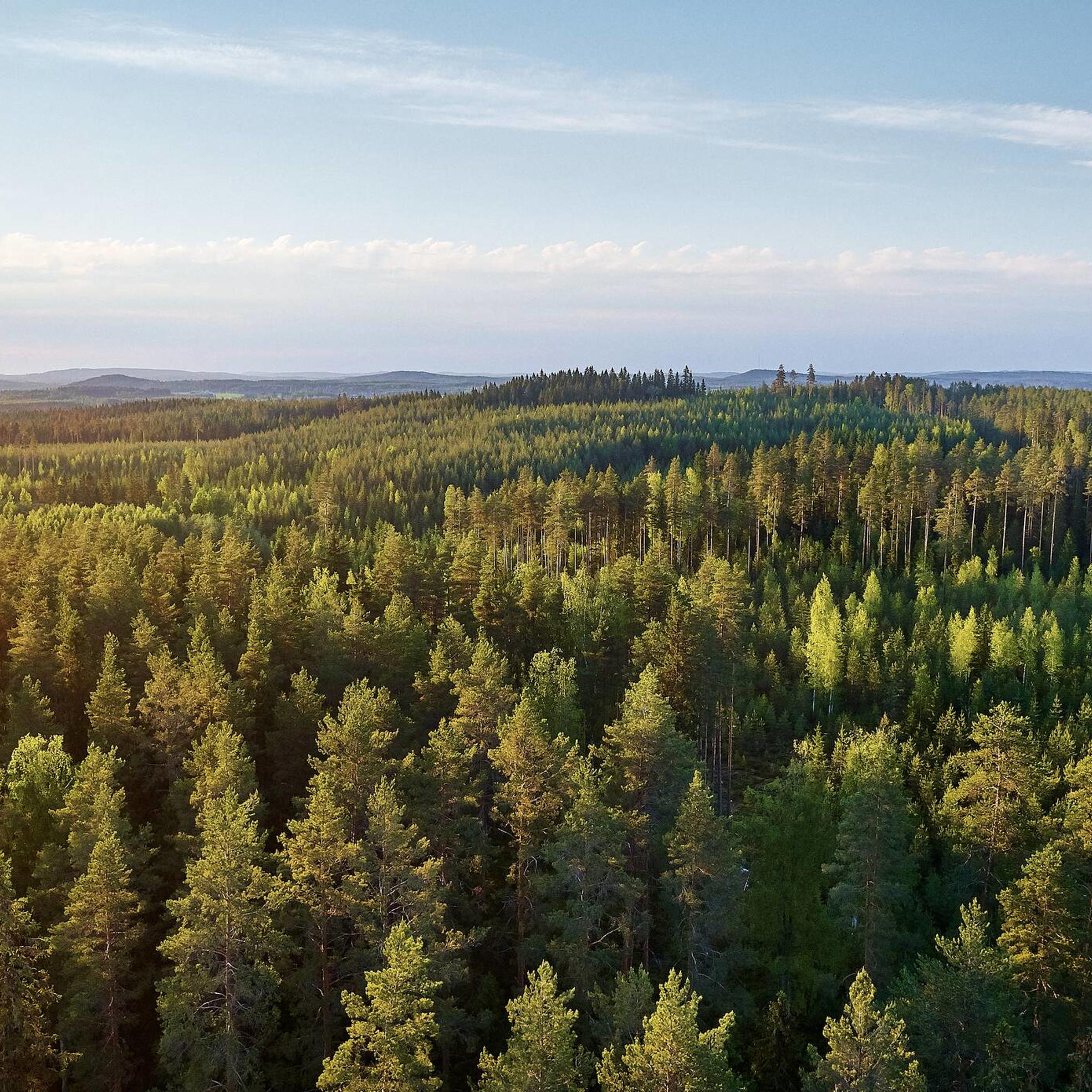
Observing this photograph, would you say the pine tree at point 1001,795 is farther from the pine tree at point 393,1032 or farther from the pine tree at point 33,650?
the pine tree at point 33,650

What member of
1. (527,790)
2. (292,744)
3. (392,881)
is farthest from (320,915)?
(292,744)

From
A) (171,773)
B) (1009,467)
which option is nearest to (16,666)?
(171,773)

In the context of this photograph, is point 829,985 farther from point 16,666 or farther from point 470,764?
point 16,666

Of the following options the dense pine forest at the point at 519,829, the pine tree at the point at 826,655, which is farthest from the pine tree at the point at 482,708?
the pine tree at the point at 826,655

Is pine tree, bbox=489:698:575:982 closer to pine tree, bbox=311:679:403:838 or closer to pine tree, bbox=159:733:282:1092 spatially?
pine tree, bbox=311:679:403:838

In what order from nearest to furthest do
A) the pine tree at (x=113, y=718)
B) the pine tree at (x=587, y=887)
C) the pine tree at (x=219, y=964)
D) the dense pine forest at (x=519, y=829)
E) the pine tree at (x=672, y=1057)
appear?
1. the pine tree at (x=672, y=1057)
2. the pine tree at (x=219, y=964)
3. the dense pine forest at (x=519, y=829)
4. the pine tree at (x=587, y=887)
5. the pine tree at (x=113, y=718)
